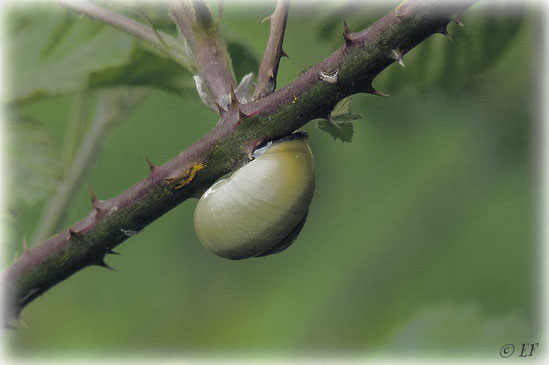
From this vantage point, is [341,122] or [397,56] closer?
[397,56]

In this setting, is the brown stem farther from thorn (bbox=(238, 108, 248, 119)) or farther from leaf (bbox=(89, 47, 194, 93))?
leaf (bbox=(89, 47, 194, 93))

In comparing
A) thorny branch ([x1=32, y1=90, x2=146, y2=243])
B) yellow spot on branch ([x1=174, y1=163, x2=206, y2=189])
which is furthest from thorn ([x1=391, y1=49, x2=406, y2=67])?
thorny branch ([x1=32, y1=90, x2=146, y2=243])

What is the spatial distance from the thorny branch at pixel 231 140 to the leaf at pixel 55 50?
0.49 metres

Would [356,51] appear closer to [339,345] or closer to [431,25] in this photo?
[431,25]

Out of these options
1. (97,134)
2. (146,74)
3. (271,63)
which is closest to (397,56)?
(271,63)

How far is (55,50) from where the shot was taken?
4.76ft

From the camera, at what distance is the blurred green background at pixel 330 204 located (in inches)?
48.3

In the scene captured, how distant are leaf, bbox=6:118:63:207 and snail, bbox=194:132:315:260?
2.29ft

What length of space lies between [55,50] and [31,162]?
10.2 inches

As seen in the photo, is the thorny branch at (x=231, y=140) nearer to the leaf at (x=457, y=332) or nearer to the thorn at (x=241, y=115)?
the thorn at (x=241, y=115)

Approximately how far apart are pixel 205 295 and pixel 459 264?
817 mm

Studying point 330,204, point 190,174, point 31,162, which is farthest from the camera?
point 330,204

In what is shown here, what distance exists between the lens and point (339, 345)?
1825mm

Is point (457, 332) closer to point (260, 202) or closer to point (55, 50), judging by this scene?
point (260, 202)
